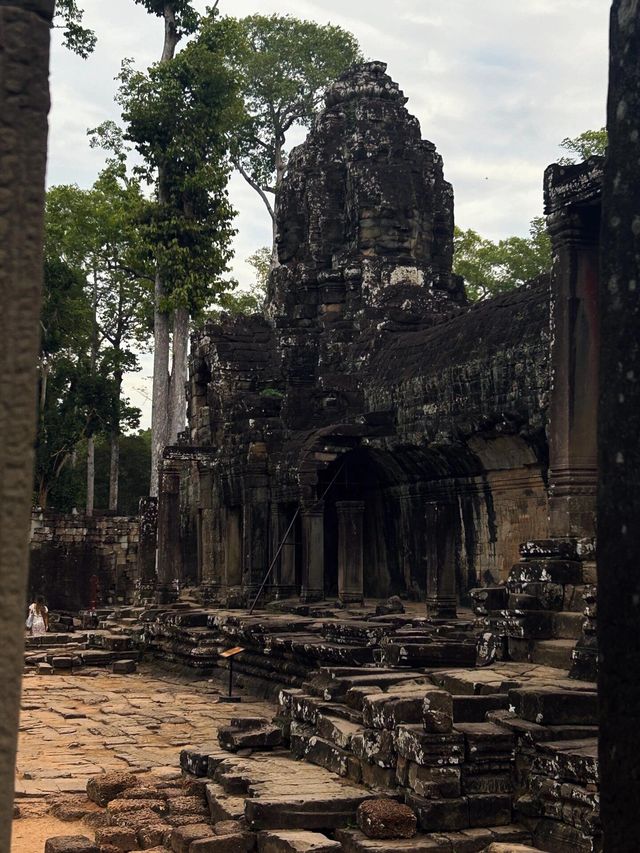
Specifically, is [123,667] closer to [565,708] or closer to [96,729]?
[96,729]

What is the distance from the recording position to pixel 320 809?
6.39m

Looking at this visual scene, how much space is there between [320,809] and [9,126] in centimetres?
540

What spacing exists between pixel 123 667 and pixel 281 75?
27.6m

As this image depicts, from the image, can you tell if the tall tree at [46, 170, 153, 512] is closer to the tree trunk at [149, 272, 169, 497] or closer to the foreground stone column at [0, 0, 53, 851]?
the tree trunk at [149, 272, 169, 497]

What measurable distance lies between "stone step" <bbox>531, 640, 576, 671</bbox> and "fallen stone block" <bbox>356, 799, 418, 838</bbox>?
6.55 feet

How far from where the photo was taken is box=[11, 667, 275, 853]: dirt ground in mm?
7914

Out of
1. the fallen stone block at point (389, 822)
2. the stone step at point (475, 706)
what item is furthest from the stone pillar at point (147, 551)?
the fallen stone block at point (389, 822)

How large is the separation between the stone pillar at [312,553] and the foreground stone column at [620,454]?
46.6 ft

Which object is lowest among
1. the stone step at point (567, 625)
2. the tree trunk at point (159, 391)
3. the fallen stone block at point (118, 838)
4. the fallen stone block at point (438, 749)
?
the fallen stone block at point (118, 838)

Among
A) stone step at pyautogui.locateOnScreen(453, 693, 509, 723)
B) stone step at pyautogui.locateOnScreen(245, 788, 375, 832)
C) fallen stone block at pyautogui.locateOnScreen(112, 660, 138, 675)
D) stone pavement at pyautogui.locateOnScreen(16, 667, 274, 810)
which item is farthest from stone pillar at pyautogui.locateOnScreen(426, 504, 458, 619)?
stone step at pyautogui.locateOnScreen(245, 788, 375, 832)

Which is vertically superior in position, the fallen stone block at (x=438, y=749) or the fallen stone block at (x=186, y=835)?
the fallen stone block at (x=438, y=749)

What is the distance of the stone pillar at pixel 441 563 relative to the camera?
13.1 m

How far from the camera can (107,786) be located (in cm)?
770

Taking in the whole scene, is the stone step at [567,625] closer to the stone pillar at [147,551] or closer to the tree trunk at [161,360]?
the stone pillar at [147,551]
